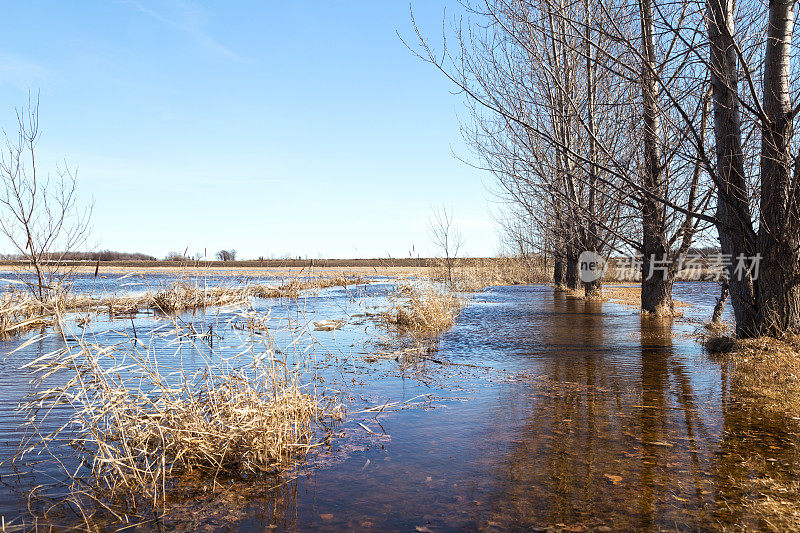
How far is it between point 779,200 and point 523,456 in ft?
17.8

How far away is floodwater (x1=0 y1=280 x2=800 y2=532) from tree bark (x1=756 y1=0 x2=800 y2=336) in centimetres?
108

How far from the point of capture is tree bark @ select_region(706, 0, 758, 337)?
7051 millimetres

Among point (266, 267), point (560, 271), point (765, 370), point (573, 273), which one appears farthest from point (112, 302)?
point (560, 271)

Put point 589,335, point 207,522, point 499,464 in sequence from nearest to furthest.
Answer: point 207,522 → point 499,464 → point 589,335

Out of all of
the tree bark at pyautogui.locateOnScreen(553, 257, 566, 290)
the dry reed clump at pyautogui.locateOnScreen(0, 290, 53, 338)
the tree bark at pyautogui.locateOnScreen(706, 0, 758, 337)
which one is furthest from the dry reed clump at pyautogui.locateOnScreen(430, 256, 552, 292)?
the tree bark at pyautogui.locateOnScreen(706, 0, 758, 337)

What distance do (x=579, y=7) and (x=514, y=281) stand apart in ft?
73.7

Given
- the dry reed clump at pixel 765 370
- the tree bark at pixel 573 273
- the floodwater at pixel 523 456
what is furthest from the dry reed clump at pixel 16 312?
the tree bark at pixel 573 273

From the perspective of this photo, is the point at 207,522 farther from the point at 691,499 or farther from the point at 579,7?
the point at 579,7

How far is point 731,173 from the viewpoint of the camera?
7.27 meters

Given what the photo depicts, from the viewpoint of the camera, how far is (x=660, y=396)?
5.43 m

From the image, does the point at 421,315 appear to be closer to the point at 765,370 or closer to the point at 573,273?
the point at 765,370

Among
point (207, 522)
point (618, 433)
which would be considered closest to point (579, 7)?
point (618, 433)

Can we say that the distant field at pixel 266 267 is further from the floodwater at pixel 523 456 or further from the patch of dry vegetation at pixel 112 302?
the floodwater at pixel 523 456

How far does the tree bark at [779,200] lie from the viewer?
263 inches
